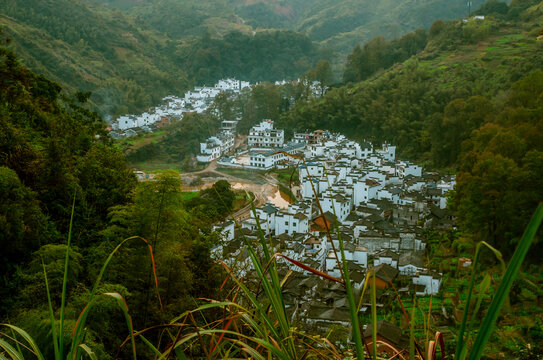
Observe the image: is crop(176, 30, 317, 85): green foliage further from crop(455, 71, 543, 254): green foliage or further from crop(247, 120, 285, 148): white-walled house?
crop(455, 71, 543, 254): green foliage

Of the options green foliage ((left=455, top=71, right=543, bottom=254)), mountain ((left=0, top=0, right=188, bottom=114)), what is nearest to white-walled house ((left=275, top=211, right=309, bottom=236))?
green foliage ((left=455, top=71, right=543, bottom=254))

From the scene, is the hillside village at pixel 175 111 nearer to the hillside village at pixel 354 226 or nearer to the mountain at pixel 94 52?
the mountain at pixel 94 52

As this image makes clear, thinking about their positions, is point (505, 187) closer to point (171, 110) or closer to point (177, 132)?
point (177, 132)

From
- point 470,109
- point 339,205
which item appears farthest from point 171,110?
point 470,109

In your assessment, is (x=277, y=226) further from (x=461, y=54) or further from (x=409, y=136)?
(x=461, y=54)

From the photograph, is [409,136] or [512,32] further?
[512,32]

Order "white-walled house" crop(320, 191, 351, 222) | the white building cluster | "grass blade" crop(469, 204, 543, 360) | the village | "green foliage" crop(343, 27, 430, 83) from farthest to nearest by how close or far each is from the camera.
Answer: "green foliage" crop(343, 27, 430, 83) < the white building cluster < "white-walled house" crop(320, 191, 351, 222) < the village < "grass blade" crop(469, 204, 543, 360)

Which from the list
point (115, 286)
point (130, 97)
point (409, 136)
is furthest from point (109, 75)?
point (115, 286)
